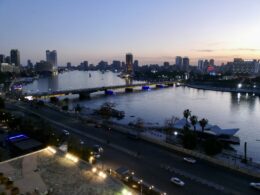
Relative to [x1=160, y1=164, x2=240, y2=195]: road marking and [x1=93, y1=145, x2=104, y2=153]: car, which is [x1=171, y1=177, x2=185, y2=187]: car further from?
[x1=93, y1=145, x2=104, y2=153]: car

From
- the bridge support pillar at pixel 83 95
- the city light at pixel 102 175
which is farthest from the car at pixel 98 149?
the bridge support pillar at pixel 83 95

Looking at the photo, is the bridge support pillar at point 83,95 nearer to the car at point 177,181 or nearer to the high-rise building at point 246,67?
the car at point 177,181

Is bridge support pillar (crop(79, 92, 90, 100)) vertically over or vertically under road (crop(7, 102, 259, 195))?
over

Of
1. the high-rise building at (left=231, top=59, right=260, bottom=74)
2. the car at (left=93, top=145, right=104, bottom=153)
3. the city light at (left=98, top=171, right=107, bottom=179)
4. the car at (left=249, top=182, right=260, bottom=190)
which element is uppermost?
the high-rise building at (left=231, top=59, right=260, bottom=74)


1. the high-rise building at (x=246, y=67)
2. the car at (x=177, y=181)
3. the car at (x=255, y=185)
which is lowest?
the car at (x=255, y=185)

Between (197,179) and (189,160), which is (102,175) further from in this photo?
(189,160)

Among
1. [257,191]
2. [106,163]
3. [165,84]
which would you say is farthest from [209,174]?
[165,84]

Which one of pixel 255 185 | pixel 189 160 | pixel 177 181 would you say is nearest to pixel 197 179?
pixel 177 181

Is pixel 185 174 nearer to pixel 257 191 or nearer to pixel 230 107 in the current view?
pixel 257 191

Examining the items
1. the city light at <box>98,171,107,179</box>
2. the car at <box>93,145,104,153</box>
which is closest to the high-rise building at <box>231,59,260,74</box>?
the car at <box>93,145,104,153</box>
